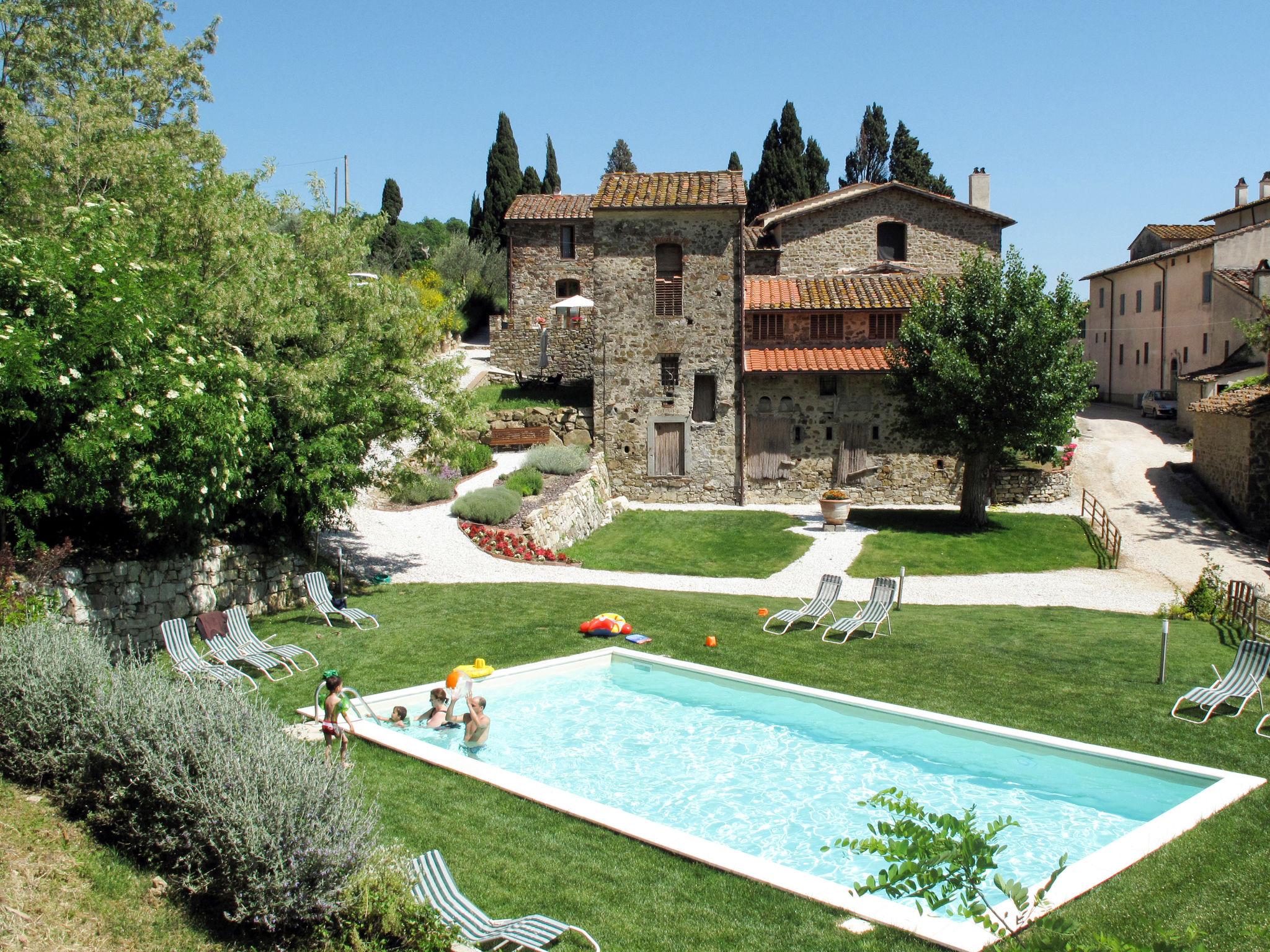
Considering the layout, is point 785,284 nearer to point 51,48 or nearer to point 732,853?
point 51,48

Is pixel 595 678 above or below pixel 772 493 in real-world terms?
below

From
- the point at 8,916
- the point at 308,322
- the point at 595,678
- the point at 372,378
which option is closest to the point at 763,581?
the point at 595,678

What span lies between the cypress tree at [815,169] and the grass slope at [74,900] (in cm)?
5529

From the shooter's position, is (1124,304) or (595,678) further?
(1124,304)

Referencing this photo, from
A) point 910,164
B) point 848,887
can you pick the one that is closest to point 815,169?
point 910,164

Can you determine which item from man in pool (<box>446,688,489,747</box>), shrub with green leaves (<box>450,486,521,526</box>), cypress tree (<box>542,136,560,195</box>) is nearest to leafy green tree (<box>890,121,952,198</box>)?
cypress tree (<box>542,136,560,195</box>)

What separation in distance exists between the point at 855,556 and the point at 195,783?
62.7 ft

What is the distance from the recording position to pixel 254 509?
17234 mm

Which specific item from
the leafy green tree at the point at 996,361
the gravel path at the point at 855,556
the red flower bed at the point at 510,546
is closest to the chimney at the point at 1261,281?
the gravel path at the point at 855,556

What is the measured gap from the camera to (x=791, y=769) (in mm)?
11188

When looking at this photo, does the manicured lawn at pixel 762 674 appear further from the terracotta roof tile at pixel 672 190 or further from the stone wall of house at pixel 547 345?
the stone wall of house at pixel 547 345

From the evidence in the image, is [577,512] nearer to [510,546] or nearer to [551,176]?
[510,546]

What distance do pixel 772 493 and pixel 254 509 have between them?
17.6 meters

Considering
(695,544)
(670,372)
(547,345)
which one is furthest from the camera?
(547,345)
